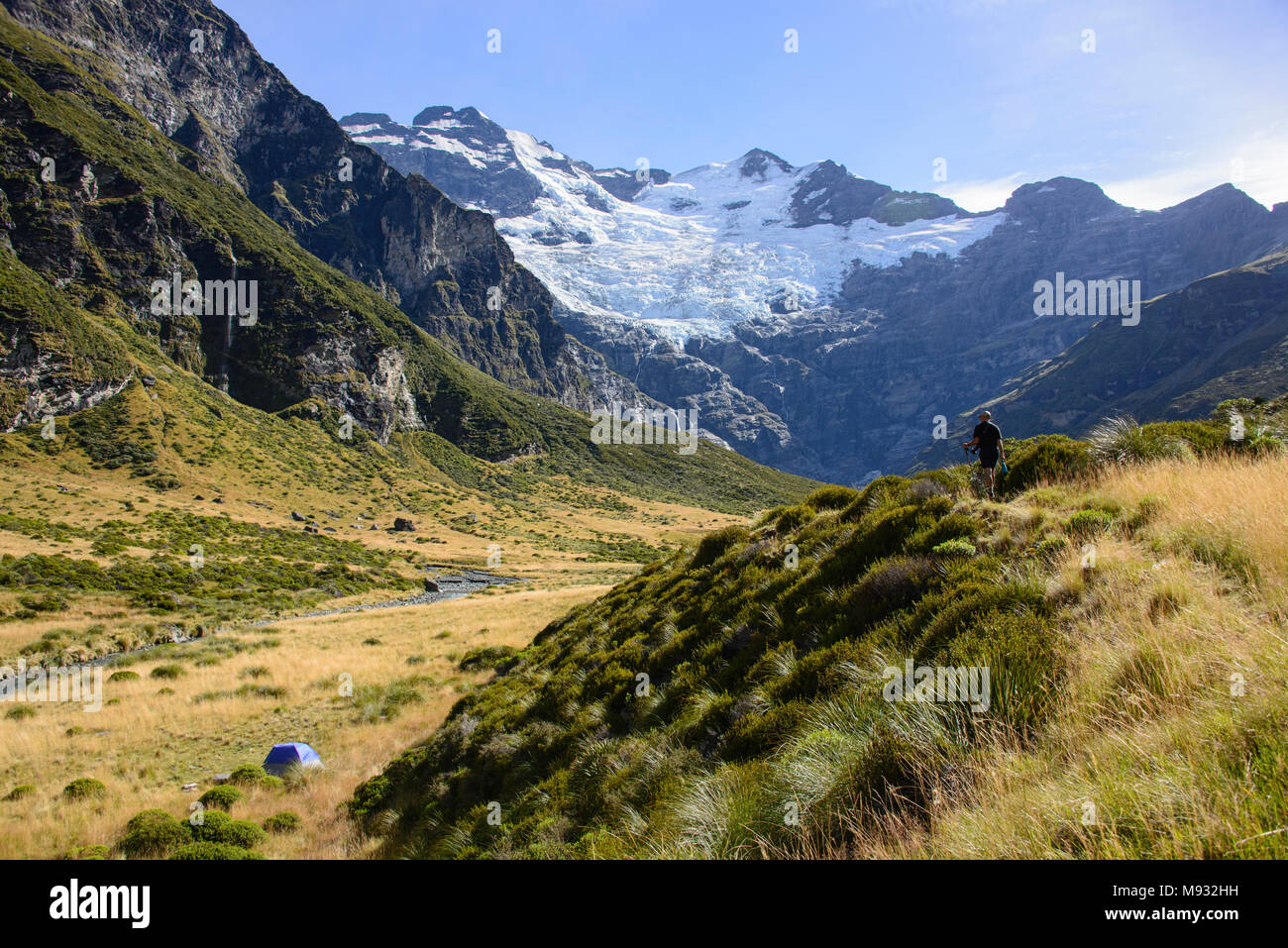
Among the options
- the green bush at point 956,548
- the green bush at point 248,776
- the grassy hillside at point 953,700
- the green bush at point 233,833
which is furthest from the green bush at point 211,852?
the green bush at point 956,548

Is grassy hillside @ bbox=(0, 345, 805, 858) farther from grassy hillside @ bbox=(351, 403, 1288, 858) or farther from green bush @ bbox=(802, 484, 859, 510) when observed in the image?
green bush @ bbox=(802, 484, 859, 510)

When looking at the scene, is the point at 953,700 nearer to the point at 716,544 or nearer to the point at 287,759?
the point at 716,544

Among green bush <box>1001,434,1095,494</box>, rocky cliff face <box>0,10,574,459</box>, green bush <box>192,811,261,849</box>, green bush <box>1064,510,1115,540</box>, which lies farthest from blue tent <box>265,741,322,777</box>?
rocky cliff face <box>0,10,574,459</box>

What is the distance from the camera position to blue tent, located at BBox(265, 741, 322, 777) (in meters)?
13.8

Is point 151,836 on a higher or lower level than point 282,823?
higher

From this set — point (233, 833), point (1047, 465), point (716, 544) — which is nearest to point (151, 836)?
point (233, 833)

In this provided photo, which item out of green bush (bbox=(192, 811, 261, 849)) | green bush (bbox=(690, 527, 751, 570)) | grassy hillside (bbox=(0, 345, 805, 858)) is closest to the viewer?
green bush (bbox=(192, 811, 261, 849))

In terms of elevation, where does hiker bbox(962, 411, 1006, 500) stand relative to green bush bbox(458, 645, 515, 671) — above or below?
above

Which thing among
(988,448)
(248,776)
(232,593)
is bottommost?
(232,593)

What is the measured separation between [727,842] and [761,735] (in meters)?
1.67

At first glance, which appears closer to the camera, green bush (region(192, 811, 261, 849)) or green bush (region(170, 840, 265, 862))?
green bush (region(170, 840, 265, 862))

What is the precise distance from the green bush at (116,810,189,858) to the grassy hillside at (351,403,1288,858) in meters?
3.10

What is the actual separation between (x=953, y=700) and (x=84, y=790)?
17.1 meters

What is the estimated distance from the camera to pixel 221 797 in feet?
39.8
